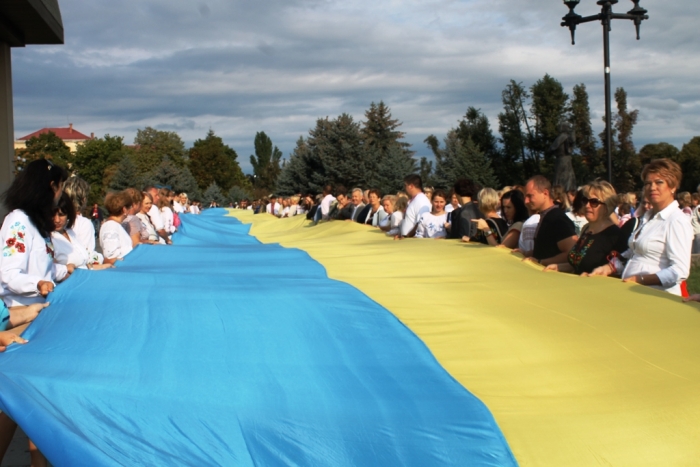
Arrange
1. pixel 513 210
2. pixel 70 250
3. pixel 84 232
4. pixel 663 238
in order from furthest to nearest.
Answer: pixel 513 210 → pixel 84 232 → pixel 70 250 → pixel 663 238

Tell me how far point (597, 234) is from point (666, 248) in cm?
85

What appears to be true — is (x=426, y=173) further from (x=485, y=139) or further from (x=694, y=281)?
(x=694, y=281)

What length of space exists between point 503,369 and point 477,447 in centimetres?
72

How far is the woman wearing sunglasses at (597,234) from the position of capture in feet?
18.5

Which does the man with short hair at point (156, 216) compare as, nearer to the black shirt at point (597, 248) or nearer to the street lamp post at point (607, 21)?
the street lamp post at point (607, 21)

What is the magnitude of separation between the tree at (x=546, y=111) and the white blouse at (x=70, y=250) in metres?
40.7

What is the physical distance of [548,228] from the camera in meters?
6.20

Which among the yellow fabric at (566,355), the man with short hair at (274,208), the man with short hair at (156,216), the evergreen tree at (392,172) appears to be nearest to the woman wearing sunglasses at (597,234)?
the yellow fabric at (566,355)

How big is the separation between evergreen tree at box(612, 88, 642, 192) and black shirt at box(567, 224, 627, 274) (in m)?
34.4

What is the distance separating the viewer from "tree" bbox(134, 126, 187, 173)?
8856 centimetres

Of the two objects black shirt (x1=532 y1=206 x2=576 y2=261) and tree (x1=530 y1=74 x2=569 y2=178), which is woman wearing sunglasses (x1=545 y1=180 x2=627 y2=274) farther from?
tree (x1=530 y1=74 x2=569 y2=178)

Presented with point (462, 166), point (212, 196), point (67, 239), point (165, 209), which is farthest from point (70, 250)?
point (212, 196)

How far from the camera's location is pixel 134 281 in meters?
5.32

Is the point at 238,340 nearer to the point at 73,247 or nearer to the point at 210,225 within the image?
the point at 73,247
